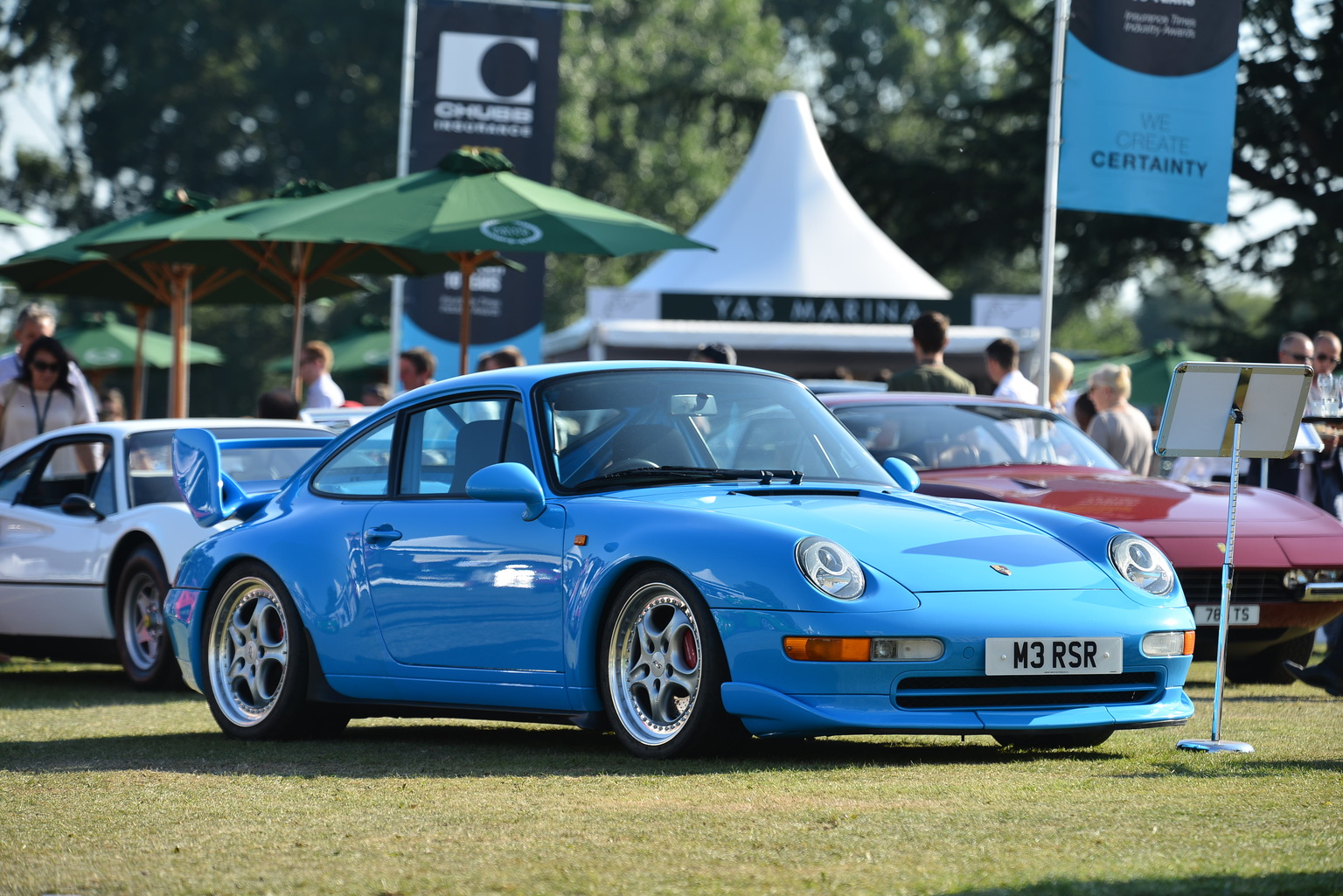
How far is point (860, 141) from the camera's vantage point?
105ft

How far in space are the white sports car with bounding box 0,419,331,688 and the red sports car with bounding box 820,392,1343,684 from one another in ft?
10.1

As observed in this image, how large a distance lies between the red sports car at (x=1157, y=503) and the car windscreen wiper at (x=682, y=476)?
227 cm

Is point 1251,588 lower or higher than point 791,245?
lower

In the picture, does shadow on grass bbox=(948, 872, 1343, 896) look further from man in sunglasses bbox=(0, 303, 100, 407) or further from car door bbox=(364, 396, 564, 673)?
man in sunglasses bbox=(0, 303, 100, 407)

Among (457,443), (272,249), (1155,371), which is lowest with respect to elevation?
(457,443)

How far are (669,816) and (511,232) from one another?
816cm

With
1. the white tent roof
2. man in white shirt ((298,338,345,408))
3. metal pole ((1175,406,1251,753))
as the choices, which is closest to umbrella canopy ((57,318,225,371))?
the white tent roof

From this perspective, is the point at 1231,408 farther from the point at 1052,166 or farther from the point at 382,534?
the point at 1052,166

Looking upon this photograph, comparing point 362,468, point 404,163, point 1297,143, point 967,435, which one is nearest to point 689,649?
point 362,468

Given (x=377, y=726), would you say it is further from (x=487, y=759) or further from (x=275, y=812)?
(x=275, y=812)

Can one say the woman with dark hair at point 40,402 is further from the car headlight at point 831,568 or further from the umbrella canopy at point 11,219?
the car headlight at point 831,568

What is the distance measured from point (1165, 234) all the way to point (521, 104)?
1370 centimetres

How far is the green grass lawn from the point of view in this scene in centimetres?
434

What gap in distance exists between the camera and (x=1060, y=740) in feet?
22.8
